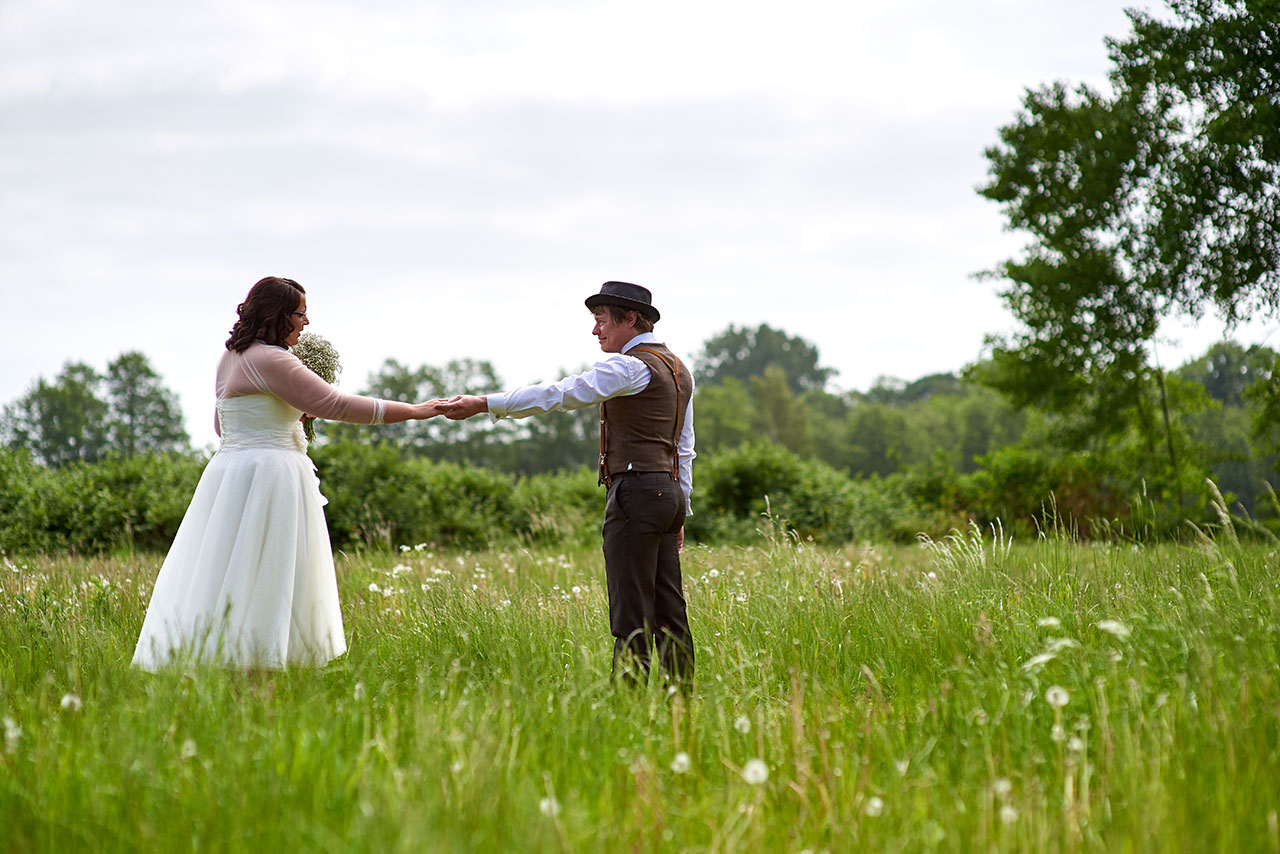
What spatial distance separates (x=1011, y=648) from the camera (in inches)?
178

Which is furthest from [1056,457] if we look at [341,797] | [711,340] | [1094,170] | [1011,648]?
[711,340]

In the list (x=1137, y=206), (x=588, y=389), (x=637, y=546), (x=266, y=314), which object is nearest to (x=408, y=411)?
(x=266, y=314)

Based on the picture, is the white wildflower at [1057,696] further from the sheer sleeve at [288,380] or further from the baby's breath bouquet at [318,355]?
the baby's breath bouquet at [318,355]

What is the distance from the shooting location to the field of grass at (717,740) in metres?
2.63

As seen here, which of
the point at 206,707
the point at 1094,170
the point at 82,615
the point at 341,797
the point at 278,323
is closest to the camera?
the point at 341,797

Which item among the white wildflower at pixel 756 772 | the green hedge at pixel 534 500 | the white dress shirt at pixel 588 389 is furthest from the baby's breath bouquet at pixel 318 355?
the green hedge at pixel 534 500

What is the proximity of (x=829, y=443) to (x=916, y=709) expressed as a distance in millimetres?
75651

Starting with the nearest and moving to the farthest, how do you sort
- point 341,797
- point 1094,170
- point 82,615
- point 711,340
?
point 341,797
point 82,615
point 1094,170
point 711,340

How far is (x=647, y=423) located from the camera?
5.02 metres

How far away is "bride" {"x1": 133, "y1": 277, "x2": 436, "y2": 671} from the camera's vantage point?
15.0 ft

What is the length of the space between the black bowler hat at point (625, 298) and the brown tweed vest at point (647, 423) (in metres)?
0.26

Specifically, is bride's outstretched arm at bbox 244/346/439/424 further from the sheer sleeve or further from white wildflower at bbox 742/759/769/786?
white wildflower at bbox 742/759/769/786

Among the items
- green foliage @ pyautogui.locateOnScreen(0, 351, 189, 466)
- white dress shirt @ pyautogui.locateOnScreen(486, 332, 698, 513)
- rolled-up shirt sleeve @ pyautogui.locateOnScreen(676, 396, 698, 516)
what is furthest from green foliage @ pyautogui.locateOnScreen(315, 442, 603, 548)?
green foliage @ pyautogui.locateOnScreen(0, 351, 189, 466)

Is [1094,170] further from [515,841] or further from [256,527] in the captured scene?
[515,841]
